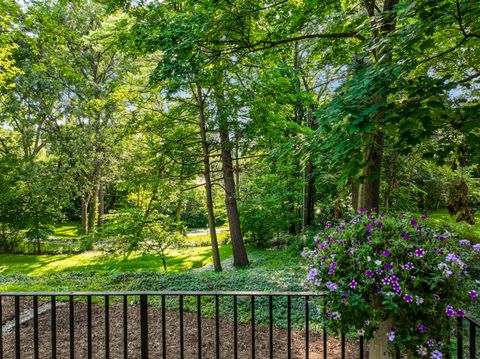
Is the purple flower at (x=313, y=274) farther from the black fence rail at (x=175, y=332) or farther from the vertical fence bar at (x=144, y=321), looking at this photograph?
the vertical fence bar at (x=144, y=321)

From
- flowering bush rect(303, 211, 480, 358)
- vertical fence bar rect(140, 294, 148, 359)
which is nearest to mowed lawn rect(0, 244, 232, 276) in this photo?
vertical fence bar rect(140, 294, 148, 359)

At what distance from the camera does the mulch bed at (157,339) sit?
3248 millimetres

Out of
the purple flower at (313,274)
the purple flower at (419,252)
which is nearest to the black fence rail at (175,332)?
the purple flower at (313,274)

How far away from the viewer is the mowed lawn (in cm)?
1102

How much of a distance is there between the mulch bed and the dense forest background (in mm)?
2025

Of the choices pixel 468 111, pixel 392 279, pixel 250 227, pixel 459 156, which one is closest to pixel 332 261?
pixel 392 279

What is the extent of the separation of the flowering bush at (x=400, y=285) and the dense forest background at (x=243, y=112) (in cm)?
90

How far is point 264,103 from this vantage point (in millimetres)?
6406

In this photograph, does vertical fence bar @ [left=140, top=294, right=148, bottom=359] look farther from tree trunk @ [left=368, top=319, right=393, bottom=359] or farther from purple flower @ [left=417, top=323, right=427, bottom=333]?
purple flower @ [left=417, top=323, right=427, bottom=333]

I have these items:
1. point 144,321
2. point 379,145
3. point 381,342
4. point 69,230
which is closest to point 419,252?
point 381,342

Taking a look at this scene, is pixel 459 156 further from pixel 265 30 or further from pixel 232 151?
pixel 232 151

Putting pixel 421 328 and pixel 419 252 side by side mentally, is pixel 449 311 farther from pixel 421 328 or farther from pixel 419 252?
pixel 419 252

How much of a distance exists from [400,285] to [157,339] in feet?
10.1

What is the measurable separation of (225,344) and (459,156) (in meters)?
3.25
